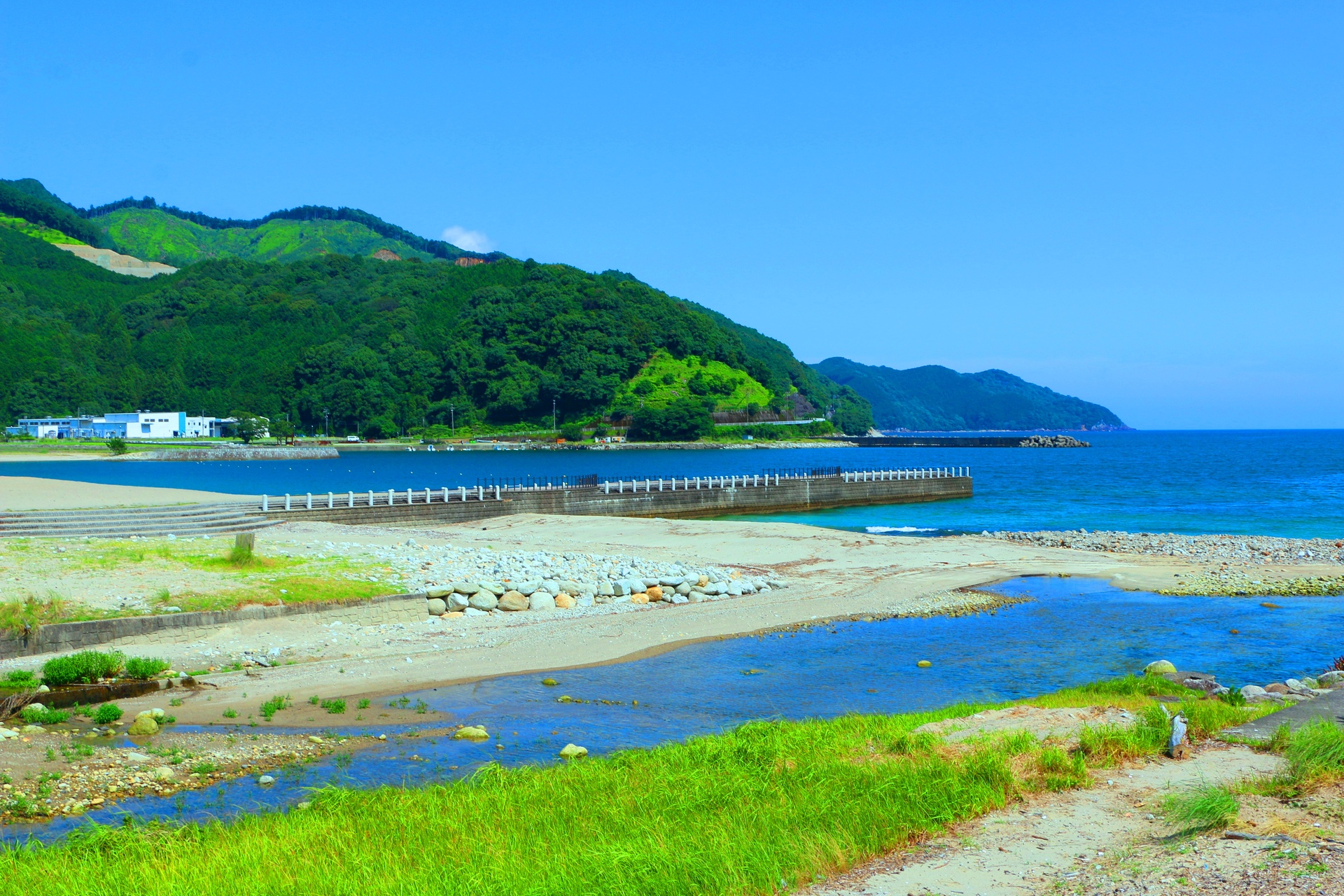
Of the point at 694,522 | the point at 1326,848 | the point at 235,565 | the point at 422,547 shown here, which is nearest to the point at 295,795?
the point at 1326,848

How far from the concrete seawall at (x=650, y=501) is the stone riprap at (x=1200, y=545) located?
19.5m

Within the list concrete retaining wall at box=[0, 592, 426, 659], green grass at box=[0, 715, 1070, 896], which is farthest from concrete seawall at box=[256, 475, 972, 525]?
green grass at box=[0, 715, 1070, 896]

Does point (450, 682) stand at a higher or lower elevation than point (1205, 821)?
lower

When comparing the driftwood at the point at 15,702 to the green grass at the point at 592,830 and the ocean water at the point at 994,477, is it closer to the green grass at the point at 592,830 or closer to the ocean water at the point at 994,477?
the green grass at the point at 592,830

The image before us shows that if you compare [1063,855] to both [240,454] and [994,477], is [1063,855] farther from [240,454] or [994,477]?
[240,454]

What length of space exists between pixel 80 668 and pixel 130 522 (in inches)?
760

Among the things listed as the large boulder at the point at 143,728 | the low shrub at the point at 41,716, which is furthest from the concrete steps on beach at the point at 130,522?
the large boulder at the point at 143,728

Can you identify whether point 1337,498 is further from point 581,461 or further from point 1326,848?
point 581,461

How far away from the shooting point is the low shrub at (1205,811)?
308 inches

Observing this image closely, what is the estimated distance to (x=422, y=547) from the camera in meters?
30.0

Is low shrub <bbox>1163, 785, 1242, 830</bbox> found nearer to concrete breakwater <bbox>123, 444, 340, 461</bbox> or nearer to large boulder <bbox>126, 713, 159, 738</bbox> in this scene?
large boulder <bbox>126, 713, 159, 738</bbox>

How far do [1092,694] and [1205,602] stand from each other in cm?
1430

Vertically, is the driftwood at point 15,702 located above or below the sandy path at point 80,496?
below

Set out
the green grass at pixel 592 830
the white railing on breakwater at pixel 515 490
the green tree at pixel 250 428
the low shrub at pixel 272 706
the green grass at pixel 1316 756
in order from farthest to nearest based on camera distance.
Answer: the green tree at pixel 250 428 < the white railing on breakwater at pixel 515 490 < the low shrub at pixel 272 706 < the green grass at pixel 1316 756 < the green grass at pixel 592 830
